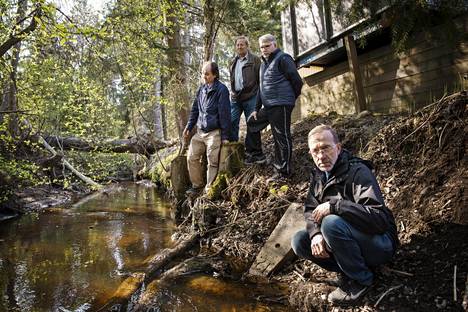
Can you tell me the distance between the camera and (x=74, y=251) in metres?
5.36

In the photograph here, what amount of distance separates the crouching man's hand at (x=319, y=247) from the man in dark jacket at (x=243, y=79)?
3.38 m

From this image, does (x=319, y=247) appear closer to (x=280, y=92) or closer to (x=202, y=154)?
(x=280, y=92)

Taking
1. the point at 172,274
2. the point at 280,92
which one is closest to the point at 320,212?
the point at 172,274

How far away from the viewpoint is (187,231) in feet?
19.0

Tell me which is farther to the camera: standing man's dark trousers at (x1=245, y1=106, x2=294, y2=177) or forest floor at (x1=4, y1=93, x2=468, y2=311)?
standing man's dark trousers at (x1=245, y1=106, x2=294, y2=177)

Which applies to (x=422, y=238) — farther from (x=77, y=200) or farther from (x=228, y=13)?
(x=77, y=200)

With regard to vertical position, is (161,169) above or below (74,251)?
above

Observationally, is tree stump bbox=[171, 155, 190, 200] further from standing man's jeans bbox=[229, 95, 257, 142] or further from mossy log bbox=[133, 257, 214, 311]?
mossy log bbox=[133, 257, 214, 311]

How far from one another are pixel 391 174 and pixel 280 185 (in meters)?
1.52

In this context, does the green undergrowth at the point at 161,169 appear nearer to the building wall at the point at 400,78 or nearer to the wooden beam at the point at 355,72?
the building wall at the point at 400,78

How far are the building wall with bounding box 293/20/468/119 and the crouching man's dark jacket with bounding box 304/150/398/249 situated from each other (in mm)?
3538

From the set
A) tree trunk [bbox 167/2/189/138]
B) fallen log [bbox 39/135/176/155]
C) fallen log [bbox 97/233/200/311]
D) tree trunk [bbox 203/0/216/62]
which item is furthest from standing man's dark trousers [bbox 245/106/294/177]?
fallen log [bbox 39/135/176/155]

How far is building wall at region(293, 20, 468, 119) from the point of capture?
546 centimetres

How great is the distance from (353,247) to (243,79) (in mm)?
3802
